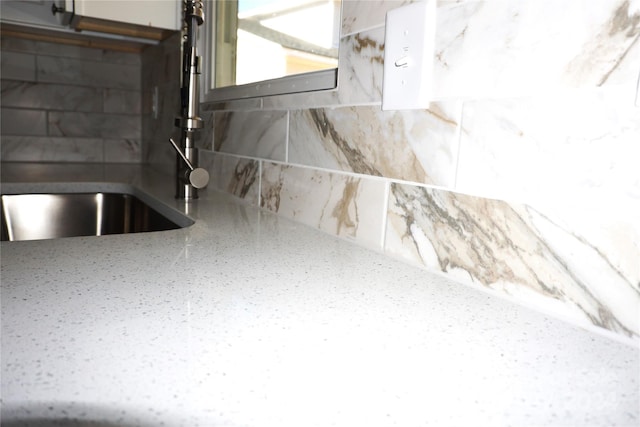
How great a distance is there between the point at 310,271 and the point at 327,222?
0.26 meters

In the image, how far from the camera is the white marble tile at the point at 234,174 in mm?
1160

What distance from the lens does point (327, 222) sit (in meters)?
0.87

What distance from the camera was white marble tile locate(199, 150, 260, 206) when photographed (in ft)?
3.81

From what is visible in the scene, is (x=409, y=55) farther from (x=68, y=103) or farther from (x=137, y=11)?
(x=68, y=103)

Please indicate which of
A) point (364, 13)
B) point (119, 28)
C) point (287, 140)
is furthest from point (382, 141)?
point (119, 28)

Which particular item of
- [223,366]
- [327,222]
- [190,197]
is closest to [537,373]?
[223,366]

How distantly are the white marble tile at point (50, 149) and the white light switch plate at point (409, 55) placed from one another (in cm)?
187

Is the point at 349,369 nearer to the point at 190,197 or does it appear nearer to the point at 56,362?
the point at 56,362

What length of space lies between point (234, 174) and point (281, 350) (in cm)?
94

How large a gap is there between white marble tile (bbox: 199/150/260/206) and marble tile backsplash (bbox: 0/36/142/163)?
954 mm

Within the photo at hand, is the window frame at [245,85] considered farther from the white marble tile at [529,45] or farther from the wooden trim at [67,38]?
the wooden trim at [67,38]

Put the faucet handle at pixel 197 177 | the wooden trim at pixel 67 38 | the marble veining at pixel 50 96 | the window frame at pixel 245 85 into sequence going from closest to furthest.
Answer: the window frame at pixel 245 85 → the faucet handle at pixel 197 177 → the wooden trim at pixel 67 38 → the marble veining at pixel 50 96

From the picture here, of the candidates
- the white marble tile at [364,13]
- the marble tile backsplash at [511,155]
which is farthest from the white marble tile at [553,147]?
the white marble tile at [364,13]

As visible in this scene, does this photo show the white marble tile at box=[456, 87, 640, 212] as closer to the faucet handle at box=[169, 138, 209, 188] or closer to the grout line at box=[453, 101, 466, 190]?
the grout line at box=[453, 101, 466, 190]
